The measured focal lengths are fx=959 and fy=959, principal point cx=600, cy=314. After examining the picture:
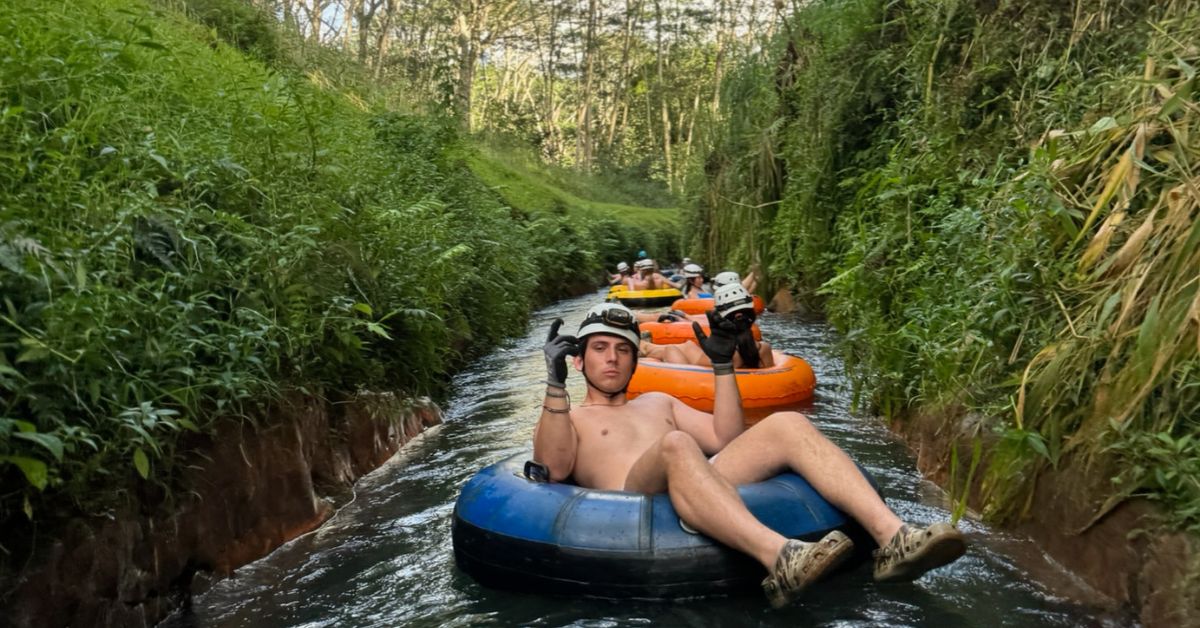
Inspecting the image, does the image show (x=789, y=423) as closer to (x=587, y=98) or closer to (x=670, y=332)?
(x=670, y=332)

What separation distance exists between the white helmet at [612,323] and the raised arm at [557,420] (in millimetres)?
154

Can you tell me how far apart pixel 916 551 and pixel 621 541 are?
1.07m

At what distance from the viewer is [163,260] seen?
4.28 metres

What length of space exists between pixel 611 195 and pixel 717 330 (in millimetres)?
33455

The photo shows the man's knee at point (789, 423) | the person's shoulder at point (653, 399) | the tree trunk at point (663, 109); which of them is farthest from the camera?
the tree trunk at point (663, 109)

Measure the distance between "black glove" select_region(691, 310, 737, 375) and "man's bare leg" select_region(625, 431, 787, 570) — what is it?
0.58 m

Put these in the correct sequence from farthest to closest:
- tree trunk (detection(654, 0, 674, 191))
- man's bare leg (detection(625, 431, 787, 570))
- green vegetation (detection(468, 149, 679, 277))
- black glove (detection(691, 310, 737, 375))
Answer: tree trunk (detection(654, 0, 674, 191)) → green vegetation (detection(468, 149, 679, 277)) → black glove (detection(691, 310, 737, 375)) → man's bare leg (detection(625, 431, 787, 570))

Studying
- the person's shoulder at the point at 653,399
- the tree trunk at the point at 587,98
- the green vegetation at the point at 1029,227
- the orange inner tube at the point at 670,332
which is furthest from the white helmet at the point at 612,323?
the tree trunk at the point at 587,98

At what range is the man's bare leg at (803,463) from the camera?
12.2ft

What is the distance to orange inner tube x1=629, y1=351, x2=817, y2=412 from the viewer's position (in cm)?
754

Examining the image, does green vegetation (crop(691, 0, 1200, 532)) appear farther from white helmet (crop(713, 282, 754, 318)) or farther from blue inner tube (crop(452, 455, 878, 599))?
white helmet (crop(713, 282, 754, 318))

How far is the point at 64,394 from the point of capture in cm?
316

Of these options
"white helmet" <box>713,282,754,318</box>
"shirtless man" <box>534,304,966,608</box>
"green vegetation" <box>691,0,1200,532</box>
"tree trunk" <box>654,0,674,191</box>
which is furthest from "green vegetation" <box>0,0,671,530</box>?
"tree trunk" <box>654,0,674,191</box>

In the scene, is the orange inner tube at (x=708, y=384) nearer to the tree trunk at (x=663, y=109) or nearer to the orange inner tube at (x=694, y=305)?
the orange inner tube at (x=694, y=305)
